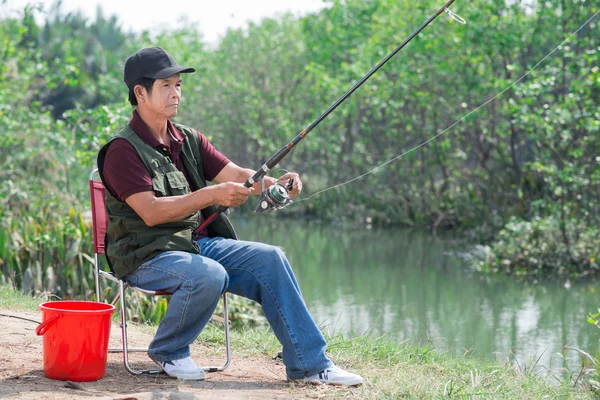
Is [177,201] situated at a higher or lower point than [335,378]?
higher

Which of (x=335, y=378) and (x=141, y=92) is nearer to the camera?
(x=335, y=378)

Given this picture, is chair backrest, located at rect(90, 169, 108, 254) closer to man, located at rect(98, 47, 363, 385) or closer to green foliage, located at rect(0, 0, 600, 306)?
man, located at rect(98, 47, 363, 385)

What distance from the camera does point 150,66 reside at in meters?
3.98

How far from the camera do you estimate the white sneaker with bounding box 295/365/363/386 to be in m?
3.86

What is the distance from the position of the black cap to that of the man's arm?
56 cm

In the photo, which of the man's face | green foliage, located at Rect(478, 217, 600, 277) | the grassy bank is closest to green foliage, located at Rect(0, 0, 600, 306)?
green foliage, located at Rect(478, 217, 600, 277)

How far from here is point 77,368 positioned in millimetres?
3732

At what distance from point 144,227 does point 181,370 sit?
2.13 ft

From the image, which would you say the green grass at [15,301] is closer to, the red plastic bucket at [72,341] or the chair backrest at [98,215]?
the chair backrest at [98,215]

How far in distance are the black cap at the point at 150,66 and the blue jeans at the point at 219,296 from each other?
803 millimetres

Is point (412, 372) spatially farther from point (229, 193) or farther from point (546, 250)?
point (546, 250)

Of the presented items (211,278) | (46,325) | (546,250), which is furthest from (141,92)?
(546,250)

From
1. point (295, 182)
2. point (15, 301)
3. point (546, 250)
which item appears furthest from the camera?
point (546, 250)

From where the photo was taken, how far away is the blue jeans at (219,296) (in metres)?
3.79
